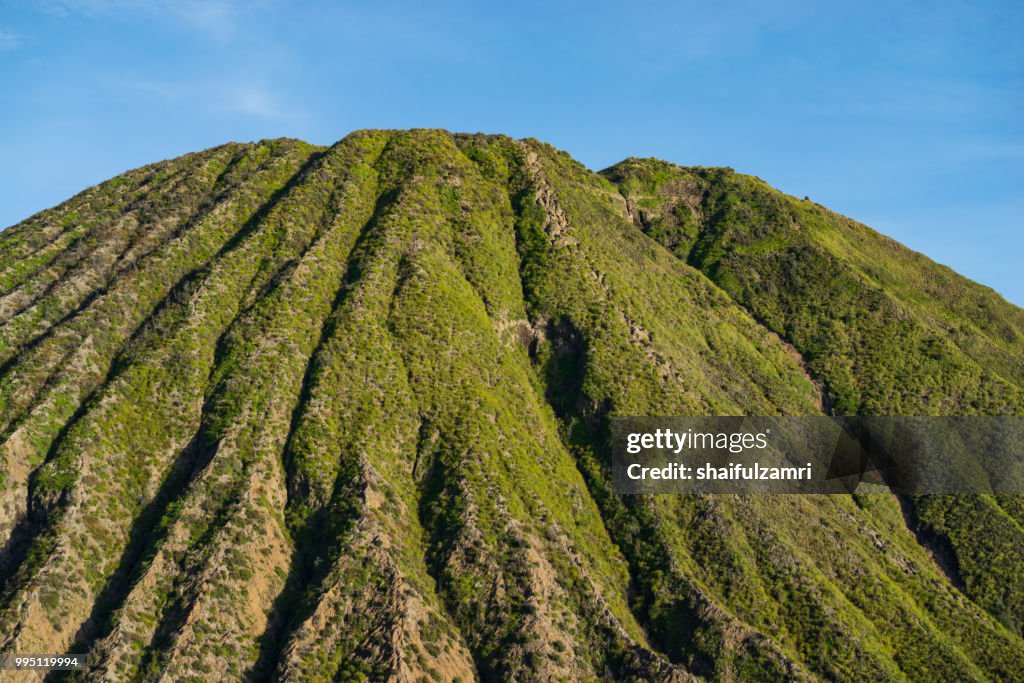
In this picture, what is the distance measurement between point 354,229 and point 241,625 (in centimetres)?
5322

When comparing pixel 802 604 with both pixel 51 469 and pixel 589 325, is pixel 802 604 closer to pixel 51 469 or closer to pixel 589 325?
pixel 589 325

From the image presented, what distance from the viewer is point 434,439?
77.2m

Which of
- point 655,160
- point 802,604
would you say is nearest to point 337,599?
point 802,604

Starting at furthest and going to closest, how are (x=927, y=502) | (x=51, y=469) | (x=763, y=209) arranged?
(x=763, y=209), (x=927, y=502), (x=51, y=469)

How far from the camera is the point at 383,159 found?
118 meters

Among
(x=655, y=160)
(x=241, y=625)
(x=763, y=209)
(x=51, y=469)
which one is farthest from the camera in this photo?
(x=655, y=160)

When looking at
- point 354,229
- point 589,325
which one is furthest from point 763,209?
point 354,229

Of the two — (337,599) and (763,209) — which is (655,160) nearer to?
(763,209)

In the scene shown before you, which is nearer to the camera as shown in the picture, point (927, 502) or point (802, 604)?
point (802, 604)

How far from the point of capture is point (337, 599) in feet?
205

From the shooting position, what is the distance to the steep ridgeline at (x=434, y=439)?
Result: 2462 inches

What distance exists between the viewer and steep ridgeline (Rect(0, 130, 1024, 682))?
62531 millimetres

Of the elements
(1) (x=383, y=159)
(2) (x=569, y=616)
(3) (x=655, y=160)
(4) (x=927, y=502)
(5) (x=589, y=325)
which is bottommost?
(2) (x=569, y=616)

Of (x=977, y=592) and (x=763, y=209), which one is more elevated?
(x=763, y=209)
